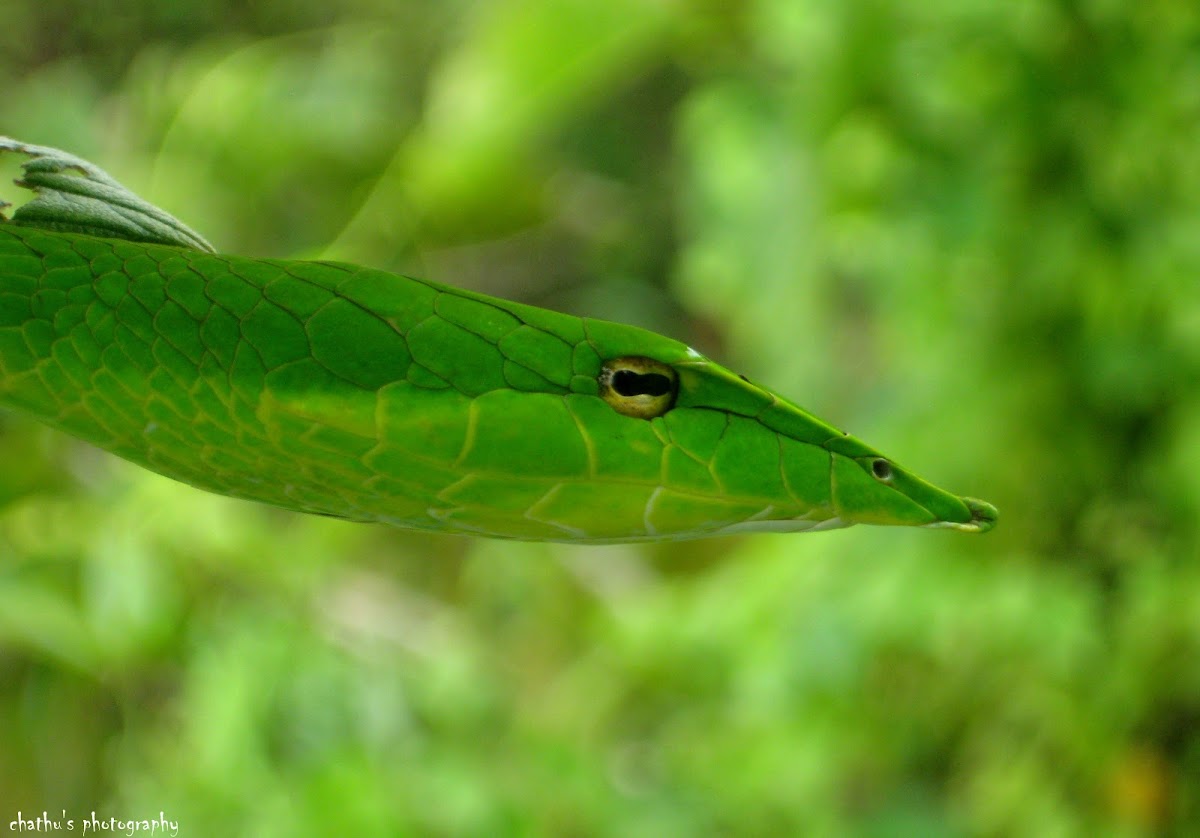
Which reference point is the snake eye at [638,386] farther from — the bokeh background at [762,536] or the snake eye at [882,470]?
the bokeh background at [762,536]

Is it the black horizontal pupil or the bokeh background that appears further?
the bokeh background

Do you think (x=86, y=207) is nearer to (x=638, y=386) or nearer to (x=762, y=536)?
(x=638, y=386)

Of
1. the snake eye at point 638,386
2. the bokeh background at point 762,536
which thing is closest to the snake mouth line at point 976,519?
the snake eye at point 638,386

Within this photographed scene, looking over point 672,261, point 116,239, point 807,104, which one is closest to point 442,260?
point 672,261

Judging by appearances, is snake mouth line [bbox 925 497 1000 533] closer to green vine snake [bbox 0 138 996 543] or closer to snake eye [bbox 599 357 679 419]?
green vine snake [bbox 0 138 996 543]

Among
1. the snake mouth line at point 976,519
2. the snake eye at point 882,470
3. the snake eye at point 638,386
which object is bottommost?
the snake mouth line at point 976,519

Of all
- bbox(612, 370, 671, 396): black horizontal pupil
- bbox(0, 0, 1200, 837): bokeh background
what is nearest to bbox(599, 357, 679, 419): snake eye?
bbox(612, 370, 671, 396): black horizontal pupil

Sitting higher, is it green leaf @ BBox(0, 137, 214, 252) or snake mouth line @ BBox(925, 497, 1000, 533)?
green leaf @ BBox(0, 137, 214, 252)
